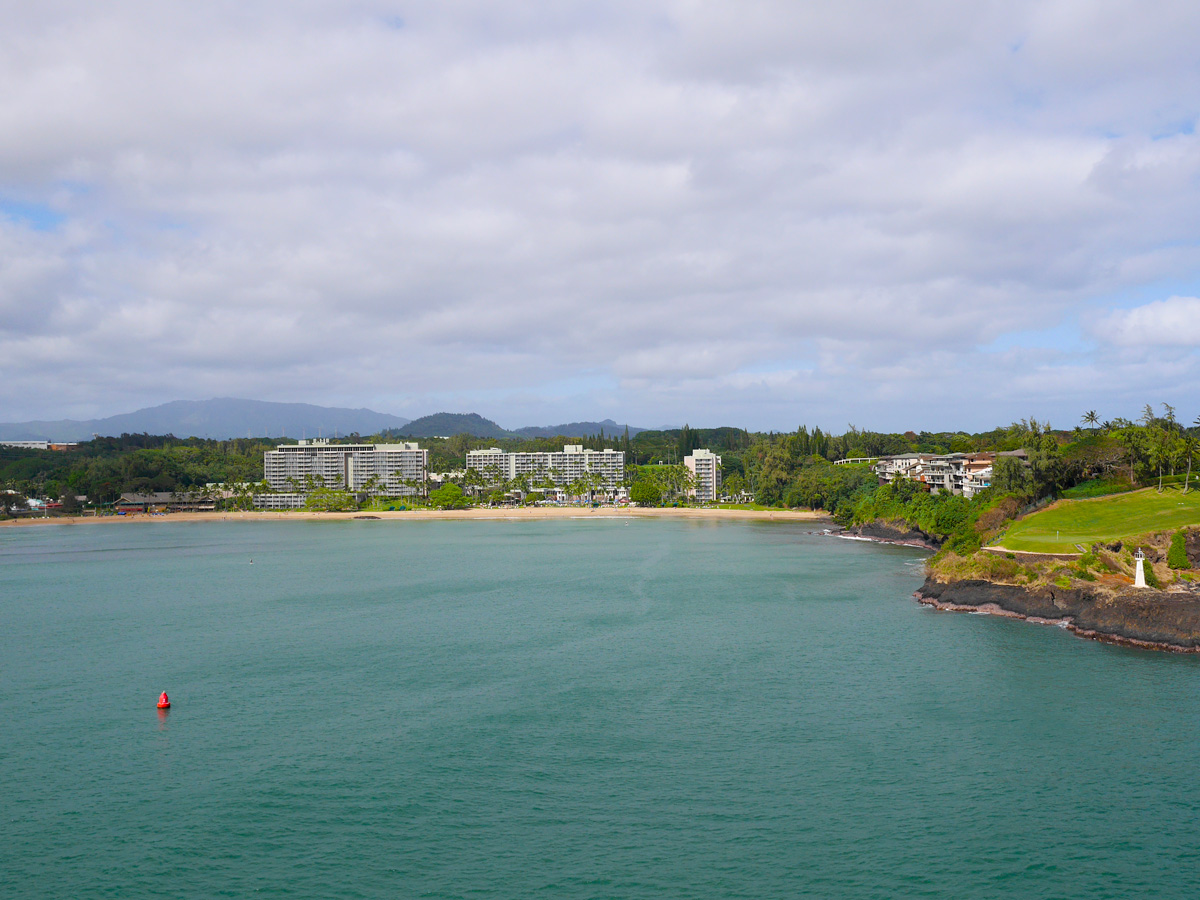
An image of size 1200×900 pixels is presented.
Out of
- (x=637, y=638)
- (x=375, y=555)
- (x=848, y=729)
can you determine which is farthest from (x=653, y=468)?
(x=848, y=729)

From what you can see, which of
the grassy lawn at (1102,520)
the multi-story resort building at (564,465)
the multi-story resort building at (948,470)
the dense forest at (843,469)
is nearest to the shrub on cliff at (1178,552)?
the grassy lawn at (1102,520)

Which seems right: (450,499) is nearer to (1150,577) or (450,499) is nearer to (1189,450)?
(1189,450)

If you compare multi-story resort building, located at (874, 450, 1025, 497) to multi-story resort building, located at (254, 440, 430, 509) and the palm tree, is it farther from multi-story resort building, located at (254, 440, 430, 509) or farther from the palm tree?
multi-story resort building, located at (254, 440, 430, 509)

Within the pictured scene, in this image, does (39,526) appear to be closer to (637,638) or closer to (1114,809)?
(637,638)

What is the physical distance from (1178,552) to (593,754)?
30.9 meters

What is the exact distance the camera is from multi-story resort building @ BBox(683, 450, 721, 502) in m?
151

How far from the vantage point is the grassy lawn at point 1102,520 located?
42.0 meters

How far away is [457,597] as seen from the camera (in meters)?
50.1

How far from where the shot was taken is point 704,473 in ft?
508

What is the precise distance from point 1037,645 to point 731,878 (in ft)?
76.7

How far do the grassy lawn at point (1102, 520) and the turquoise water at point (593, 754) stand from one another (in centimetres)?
791

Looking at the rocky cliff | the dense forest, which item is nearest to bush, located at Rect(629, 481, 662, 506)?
the dense forest

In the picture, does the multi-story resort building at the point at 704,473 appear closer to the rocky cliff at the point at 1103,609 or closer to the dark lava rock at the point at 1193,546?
the rocky cliff at the point at 1103,609

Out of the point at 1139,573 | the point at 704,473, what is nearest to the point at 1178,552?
the point at 1139,573
